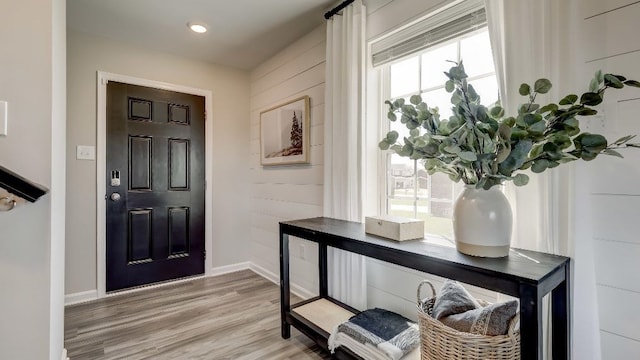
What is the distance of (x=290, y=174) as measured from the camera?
2.87 meters

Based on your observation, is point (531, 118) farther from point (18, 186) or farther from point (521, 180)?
point (18, 186)

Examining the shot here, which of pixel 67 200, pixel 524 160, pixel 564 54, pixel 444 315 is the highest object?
pixel 564 54

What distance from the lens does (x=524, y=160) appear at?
1021 millimetres

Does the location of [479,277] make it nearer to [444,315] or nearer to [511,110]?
[444,315]

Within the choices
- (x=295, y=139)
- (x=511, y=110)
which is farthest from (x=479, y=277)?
(x=295, y=139)

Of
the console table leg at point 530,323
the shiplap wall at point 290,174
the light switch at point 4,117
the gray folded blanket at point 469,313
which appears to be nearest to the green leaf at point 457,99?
the console table leg at point 530,323

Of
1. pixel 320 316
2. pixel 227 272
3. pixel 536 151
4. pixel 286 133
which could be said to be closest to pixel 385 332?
pixel 320 316

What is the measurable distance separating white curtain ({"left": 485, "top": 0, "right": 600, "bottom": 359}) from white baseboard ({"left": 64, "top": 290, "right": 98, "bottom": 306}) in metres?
3.23

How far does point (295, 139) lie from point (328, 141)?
1.91ft

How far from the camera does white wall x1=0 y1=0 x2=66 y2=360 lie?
118 cm

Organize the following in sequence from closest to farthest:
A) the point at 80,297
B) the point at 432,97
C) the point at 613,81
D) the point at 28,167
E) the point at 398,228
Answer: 1. the point at 613,81
2. the point at 28,167
3. the point at 398,228
4. the point at 432,97
5. the point at 80,297

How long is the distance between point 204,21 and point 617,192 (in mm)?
2743

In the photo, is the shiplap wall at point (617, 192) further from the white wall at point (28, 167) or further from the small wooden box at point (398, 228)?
the white wall at point (28, 167)

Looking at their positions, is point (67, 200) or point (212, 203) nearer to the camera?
point (67, 200)
